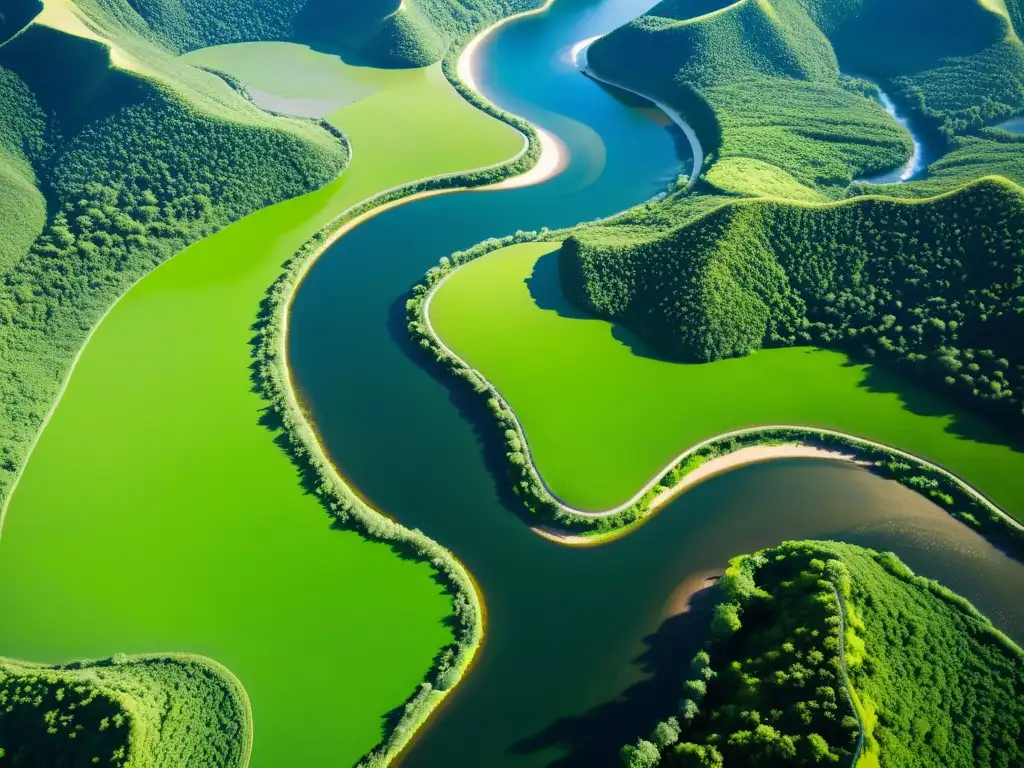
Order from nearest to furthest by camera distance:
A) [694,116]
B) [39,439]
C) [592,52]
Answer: [39,439]
[694,116]
[592,52]

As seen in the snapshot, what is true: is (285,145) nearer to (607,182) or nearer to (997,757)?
(607,182)

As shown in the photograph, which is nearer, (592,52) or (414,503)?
(414,503)

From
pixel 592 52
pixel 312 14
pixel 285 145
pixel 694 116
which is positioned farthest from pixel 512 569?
pixel 312 14

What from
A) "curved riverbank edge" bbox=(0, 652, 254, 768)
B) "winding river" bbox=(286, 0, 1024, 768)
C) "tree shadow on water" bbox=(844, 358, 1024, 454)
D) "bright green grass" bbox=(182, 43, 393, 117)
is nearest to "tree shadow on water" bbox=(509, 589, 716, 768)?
"winding river" bbox=(286, 0, 1024, 768)

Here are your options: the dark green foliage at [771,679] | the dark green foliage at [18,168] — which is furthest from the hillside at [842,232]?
the dark green foliage at [18,168]

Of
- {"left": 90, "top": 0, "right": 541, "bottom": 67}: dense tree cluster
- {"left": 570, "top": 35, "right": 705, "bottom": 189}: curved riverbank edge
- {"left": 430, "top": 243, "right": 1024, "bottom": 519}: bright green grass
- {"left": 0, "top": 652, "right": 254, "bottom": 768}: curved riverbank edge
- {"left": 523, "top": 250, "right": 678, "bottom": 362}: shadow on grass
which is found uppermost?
{"left": 90, "top": 0, "right": 541, "bottom": 67}: dense tree cluster

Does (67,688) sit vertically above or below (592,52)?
below

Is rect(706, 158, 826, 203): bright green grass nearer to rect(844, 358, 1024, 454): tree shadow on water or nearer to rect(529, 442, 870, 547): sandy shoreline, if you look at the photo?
rect(844, 358, 1024, 454): tree shadow on water
